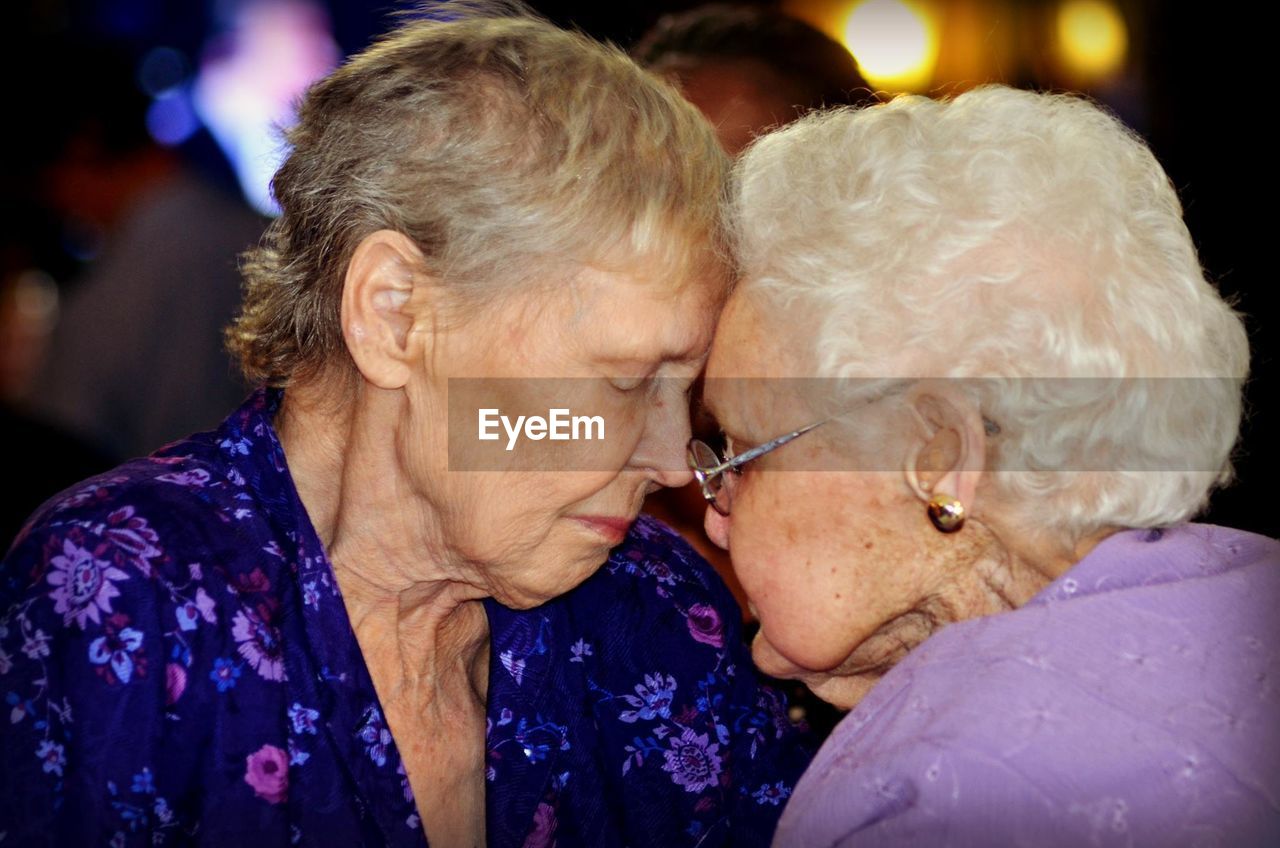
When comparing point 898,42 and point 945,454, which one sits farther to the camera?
point 898,42

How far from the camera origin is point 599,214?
1644 millimetres

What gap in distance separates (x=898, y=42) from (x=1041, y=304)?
18.5ft

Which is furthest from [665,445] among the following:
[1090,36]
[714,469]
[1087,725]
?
[1090,36]

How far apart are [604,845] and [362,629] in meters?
0.52

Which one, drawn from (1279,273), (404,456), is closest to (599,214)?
(404,456)

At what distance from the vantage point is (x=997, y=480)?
5.00 feet

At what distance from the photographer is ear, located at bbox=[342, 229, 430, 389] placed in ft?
5.43

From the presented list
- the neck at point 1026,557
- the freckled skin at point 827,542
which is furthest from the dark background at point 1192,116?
the neck at point 1026,557

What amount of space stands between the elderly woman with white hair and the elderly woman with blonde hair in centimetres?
20

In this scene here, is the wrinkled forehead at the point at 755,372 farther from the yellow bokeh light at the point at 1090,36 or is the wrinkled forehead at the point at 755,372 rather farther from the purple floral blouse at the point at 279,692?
the yellow bokeh light at the point at 1090,36

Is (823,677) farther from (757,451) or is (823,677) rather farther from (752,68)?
(752,68)

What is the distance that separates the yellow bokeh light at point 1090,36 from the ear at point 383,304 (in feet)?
19.9

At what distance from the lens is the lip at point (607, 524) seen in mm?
1810

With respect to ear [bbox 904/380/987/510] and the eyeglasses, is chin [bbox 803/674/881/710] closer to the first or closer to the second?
the eyeglasses
